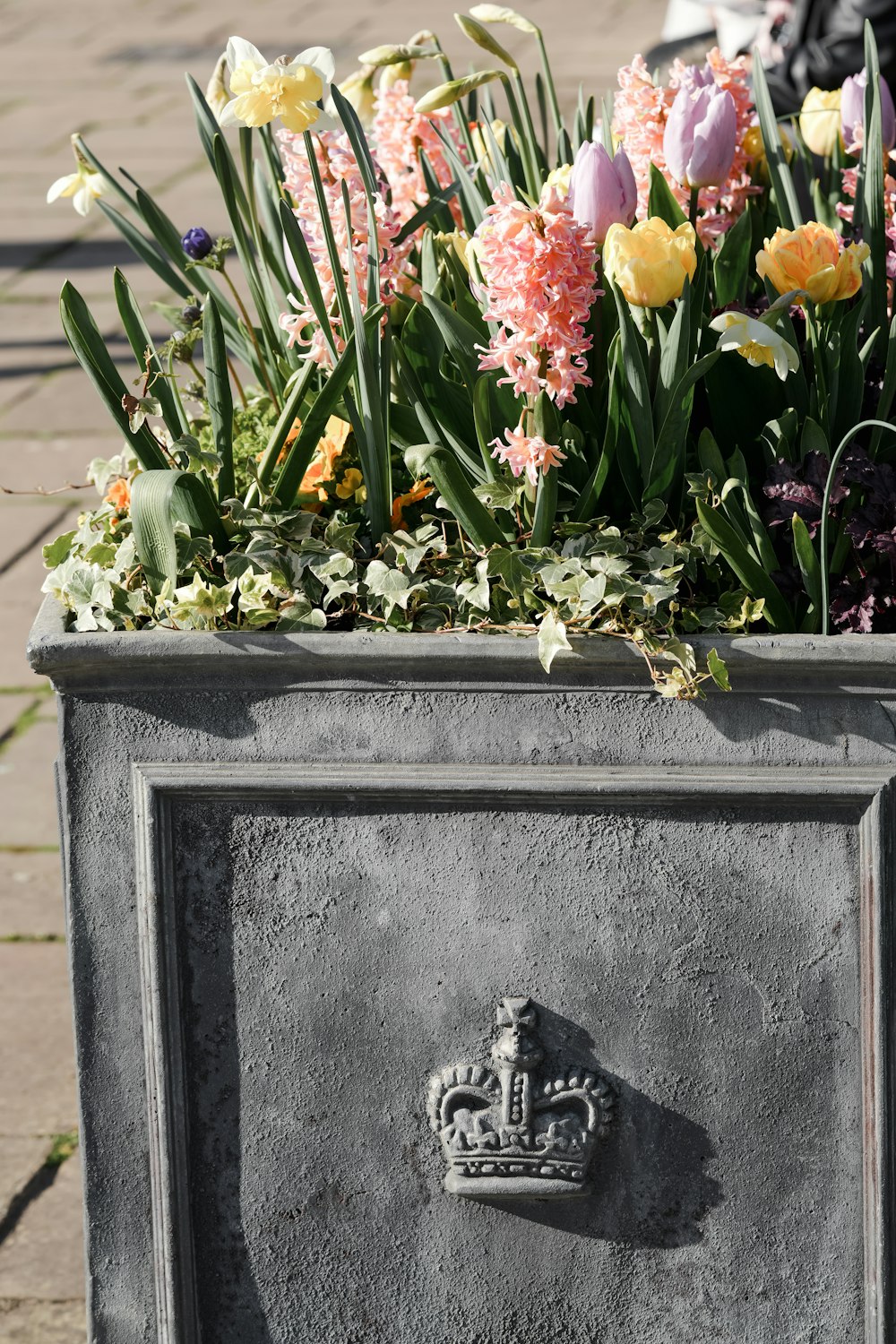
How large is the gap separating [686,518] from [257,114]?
476mm

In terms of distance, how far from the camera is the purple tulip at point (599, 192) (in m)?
1.22

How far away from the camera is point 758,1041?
4.01 feet

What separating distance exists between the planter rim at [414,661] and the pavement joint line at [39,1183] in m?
0.81

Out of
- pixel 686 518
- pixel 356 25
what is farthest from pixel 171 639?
pixel 356 25

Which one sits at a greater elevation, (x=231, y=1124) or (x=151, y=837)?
(x=151, y=837)

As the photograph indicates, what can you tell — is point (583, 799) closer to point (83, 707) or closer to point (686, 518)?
point (686, 518)

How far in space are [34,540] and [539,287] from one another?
2476 mm

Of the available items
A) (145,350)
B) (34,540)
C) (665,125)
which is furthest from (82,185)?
(34,540)

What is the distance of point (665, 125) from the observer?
142 cm

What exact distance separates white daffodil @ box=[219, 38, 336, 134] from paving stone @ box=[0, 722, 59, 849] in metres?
1.45

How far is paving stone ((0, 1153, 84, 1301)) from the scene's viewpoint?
64.7 inches

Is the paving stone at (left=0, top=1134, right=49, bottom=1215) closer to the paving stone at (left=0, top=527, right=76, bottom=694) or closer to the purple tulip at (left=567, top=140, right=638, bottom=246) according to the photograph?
the paving stone at (left=0, top=527, right=76, bottom=694)

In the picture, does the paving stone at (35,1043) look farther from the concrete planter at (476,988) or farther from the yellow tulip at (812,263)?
the yellow tulip at (812,263)

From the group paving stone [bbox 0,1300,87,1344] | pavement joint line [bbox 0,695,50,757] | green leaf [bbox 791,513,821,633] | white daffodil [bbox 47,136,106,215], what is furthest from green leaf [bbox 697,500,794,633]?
pavement joint line [bbox 0,695,50,757]
